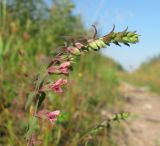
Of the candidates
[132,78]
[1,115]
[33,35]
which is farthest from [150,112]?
[132,78]

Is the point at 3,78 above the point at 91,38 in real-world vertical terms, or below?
above

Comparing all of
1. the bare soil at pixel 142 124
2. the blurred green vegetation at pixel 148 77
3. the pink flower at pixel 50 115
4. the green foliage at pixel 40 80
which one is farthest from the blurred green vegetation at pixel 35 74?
the blurred green vegetation at pixel 148 77

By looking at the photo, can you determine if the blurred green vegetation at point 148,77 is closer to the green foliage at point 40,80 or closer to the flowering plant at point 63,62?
the green foliage at point 40,80

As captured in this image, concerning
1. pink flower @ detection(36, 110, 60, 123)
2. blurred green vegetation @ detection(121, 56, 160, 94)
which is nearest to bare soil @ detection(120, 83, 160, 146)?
pink flower @ detection(36, 110, 60, 123)

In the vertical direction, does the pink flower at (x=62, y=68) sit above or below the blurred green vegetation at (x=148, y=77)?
below

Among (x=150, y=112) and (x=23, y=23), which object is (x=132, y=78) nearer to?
(x=150, y=112)

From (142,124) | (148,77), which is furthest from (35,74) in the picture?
(148,77)

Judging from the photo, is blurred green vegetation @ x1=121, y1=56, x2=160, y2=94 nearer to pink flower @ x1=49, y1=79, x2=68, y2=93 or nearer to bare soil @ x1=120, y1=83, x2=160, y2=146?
bare soil @ x1=120, y1=83, x2=160, y2=146

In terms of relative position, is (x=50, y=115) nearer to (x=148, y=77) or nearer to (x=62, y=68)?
(x=62, y=68)
